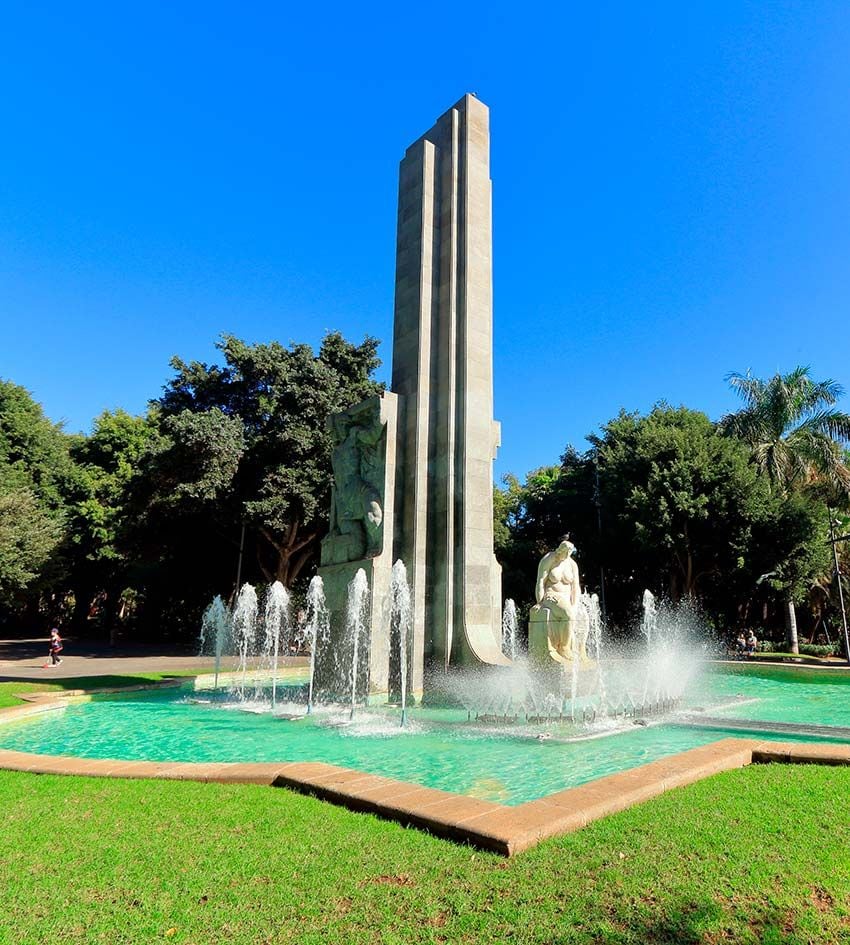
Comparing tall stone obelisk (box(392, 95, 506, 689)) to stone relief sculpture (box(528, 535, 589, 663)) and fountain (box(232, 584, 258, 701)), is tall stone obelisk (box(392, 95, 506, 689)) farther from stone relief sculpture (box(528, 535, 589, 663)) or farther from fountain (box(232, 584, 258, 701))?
fountain (box(232, 584, 258, 701))

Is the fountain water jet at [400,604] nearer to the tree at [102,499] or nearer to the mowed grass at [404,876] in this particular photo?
the mowed grass at [404,876]

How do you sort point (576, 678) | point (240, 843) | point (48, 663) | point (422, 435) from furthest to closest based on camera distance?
point (48, 663)
point (422, 435)
point (576, 678)
point (240, 843)

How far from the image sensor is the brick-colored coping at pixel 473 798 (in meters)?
4.34

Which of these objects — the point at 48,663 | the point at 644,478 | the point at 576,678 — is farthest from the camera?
the point at 644,478

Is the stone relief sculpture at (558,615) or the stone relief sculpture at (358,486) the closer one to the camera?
the stone relief sculpture at (558,615)

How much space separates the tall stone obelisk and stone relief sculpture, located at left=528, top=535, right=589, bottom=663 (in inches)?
42.8

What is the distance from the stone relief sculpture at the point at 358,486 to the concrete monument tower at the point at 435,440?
3 centimetres

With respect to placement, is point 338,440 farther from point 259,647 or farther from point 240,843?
point 259,647

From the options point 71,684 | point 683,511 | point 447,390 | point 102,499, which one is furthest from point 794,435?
point 102,499

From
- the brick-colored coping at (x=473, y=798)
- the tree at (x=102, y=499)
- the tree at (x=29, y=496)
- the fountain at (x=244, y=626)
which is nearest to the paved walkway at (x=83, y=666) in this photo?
the fountain at (x=244, y=626)

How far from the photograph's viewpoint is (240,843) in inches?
170

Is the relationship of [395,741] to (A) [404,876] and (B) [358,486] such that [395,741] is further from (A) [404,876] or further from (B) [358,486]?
(B) [358,486]

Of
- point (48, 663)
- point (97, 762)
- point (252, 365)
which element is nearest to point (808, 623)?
point (252, 365)

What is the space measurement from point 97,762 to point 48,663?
2138 centimetres
